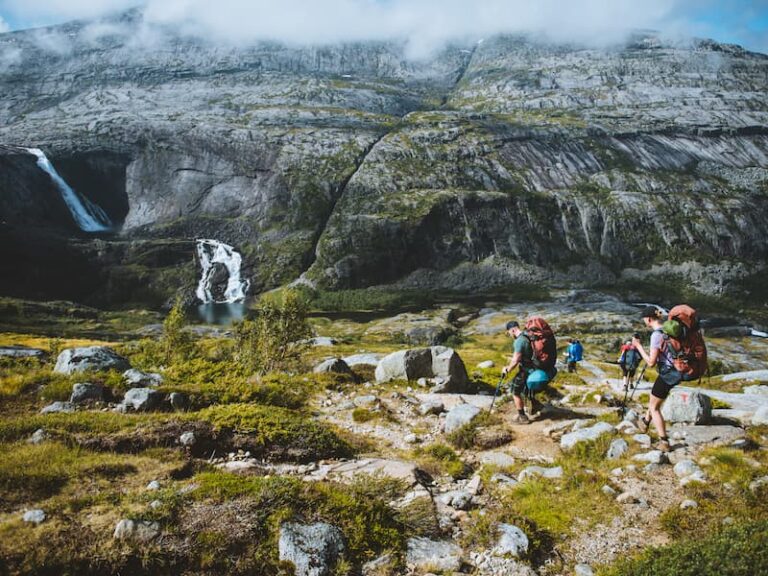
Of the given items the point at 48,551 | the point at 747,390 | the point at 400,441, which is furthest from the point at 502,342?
the point at 48,551

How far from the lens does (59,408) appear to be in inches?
531

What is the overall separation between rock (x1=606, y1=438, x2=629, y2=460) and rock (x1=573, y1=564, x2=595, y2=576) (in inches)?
200

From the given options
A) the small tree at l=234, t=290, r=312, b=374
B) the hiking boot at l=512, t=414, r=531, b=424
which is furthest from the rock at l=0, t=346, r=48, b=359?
the hiking boot at l=512, t=414, r=531, b=424

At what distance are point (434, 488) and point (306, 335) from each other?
38300 millimetres

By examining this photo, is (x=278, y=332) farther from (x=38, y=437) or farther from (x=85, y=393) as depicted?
(x=38, y=437)

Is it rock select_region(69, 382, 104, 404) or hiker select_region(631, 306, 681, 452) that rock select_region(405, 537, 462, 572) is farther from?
rock select_region(69, 382, 104, 404)

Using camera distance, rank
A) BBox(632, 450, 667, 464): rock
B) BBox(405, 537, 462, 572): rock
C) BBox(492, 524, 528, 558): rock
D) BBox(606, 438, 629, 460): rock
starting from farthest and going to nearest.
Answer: BBox(606, 438, 629, 460): rock < BBox(632, 450, 667, 464): rock < BBox(492, 524, 528, 558): rock < BBox(405, 537, 462, 572): rock

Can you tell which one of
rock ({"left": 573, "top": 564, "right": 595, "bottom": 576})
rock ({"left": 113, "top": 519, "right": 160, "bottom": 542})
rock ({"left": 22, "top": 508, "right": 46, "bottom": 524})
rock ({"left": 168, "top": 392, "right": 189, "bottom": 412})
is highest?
rock ({"left": 22, "top": 508, "right": 46, "bottom": 524})

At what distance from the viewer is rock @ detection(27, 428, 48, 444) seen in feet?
33.9

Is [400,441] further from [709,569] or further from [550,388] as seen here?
[550,388]

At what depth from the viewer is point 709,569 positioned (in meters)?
5.96

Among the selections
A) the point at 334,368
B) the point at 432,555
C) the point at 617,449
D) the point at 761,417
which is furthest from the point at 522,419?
the point at 334,368

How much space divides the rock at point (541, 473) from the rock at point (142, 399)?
35.2ft

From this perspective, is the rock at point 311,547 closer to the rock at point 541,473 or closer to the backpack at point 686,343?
the rock at point 541,473
